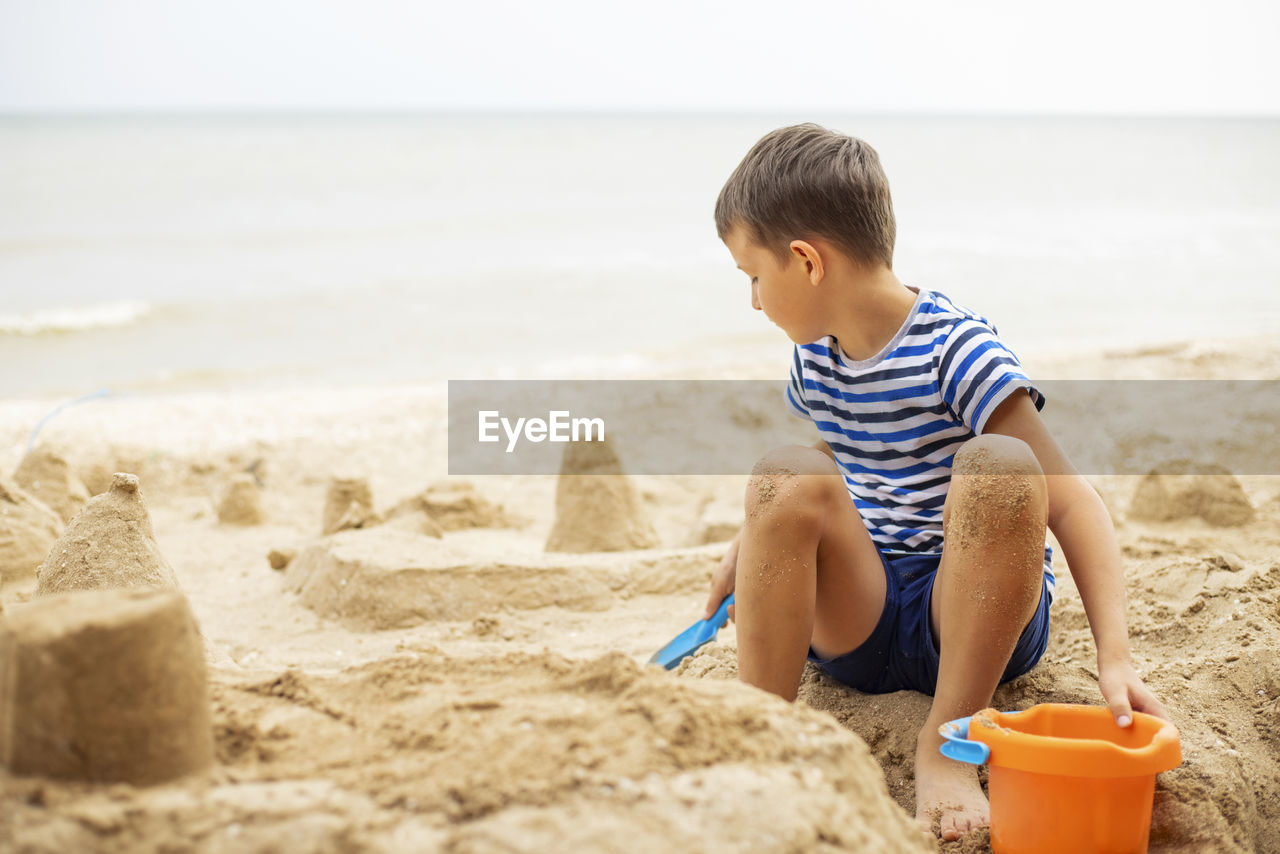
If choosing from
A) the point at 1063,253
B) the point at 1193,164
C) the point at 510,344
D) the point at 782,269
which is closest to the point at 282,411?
the point at 510,344

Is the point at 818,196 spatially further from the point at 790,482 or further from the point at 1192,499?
the point at 1192,499

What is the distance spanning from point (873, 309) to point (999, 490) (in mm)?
570

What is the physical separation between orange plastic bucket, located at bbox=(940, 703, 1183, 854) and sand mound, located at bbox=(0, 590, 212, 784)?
1099 millimetres

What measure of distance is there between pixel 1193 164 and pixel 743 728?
2931 cm

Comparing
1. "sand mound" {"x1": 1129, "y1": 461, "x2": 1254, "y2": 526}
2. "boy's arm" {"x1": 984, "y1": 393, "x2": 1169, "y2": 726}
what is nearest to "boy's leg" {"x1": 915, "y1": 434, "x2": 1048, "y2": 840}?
"boy's arm" {"x1": 984, "y1": 393, "x2": 1169, "y2": 726}

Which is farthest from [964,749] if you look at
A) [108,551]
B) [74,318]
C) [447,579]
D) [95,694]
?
[74,318]

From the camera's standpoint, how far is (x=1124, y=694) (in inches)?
63.4

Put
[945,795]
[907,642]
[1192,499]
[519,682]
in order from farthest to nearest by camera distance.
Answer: [1192,499]
[907,642]
[945,795]
[519,682]

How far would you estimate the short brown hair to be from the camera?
204 centimetres

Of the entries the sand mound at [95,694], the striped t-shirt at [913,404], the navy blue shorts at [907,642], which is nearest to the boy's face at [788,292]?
the striped t-shirt at [913,404]

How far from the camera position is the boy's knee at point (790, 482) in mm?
1770

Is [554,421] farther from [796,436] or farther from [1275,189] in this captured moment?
[1275,189]

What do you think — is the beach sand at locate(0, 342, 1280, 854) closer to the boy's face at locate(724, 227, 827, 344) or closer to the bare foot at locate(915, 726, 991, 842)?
the bare foot at locate(915, 726, 991, 842)

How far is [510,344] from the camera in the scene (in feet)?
29.9
